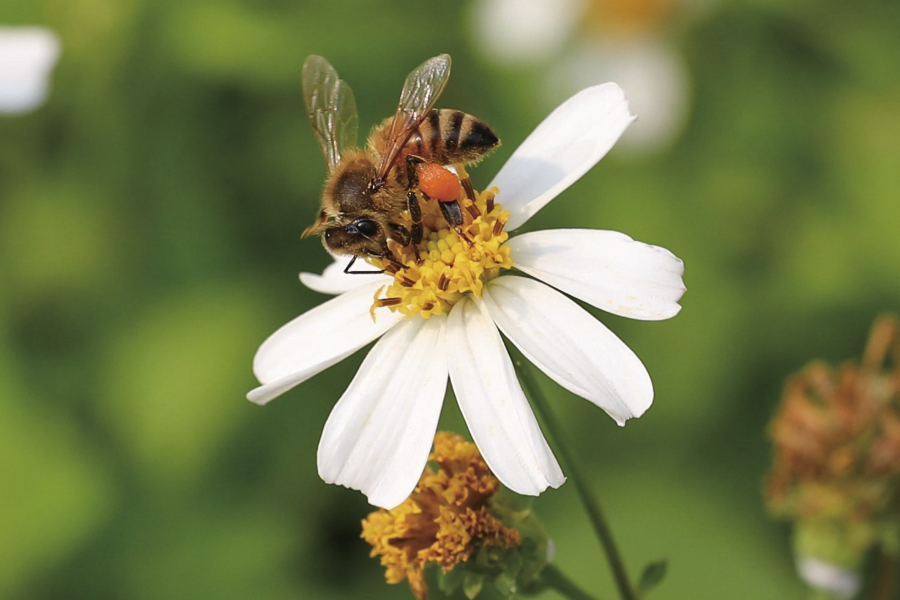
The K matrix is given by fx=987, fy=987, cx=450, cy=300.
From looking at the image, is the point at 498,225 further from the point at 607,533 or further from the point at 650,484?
the point at 650,484

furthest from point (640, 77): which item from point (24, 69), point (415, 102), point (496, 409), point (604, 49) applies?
point (496, 409)

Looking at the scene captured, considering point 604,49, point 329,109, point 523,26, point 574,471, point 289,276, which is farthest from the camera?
point 604,49

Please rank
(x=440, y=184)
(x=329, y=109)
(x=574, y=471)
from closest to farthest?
(x=574, y=471) → (x=440, y=184) → (x=329, y=109)

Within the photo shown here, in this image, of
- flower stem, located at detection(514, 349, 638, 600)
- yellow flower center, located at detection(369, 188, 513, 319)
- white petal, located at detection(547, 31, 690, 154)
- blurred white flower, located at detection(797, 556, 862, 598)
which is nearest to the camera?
flower stem, located at detection(514, 349, 638, 600)

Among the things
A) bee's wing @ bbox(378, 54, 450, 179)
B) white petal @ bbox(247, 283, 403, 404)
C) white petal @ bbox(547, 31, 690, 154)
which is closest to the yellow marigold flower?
white petal @ bbox(247, 283, 403, 404)

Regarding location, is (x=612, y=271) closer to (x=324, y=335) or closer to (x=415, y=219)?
(x=415, y=219)

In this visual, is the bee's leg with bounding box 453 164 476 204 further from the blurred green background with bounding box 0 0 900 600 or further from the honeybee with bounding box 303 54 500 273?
the blurred green background with bounding box 0 0 900 600

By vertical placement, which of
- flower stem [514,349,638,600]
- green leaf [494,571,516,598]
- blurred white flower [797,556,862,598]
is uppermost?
flower stem [514,349,638,600]
